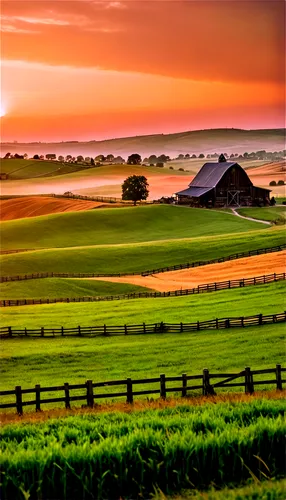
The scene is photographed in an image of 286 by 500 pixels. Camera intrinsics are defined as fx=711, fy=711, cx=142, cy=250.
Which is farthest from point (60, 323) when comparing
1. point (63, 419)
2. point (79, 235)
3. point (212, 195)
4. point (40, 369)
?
point (212, 195)

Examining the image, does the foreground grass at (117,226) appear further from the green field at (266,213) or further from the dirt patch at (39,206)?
the dirt patch at (39,206)

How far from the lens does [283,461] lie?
13.8 meters

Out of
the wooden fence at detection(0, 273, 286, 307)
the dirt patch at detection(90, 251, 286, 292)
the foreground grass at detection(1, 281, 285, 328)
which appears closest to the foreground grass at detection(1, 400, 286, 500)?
the foreground grass at detection(1, 281, 285, 328)

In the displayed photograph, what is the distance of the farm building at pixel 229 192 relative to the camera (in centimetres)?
12412

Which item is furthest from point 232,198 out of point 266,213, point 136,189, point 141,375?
point 141,375

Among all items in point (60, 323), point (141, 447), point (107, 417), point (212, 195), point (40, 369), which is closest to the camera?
point (141, 447)

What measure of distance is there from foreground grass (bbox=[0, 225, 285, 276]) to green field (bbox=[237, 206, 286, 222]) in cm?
2044

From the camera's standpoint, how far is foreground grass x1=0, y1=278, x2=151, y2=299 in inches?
2317

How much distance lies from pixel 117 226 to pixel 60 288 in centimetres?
A: 4771

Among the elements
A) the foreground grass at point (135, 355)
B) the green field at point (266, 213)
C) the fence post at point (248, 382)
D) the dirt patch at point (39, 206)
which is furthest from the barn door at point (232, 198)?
the fence post at point (248, 382)

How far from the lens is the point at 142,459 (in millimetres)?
13305

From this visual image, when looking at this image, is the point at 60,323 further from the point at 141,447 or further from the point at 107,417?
the point at 141,447

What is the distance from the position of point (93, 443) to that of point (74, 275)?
57.6 metres

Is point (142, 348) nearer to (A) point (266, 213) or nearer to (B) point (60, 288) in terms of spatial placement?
(B) point (60, 288)
